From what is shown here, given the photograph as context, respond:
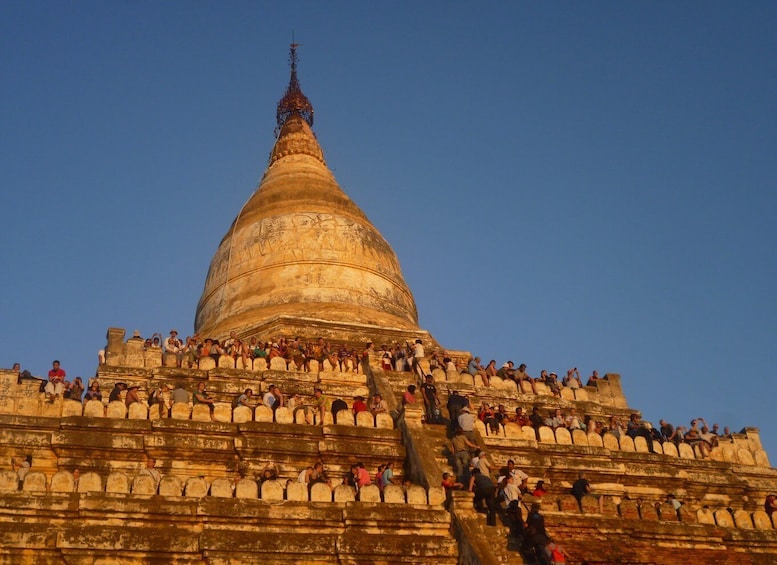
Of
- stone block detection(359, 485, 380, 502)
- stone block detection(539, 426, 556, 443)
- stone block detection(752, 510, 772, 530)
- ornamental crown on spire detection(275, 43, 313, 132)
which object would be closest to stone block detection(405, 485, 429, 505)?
stone block detection(359, 485, 380, 502)

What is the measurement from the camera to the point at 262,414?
73.0ft

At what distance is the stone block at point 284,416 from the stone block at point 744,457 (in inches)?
473

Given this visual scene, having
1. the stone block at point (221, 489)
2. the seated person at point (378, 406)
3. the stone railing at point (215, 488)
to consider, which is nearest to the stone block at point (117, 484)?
the stone railing at point (215, 488)

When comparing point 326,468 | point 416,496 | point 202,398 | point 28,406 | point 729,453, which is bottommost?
point 416,496

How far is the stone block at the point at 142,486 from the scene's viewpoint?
57.6 ft

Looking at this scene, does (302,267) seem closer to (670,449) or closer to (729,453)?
(670,449)

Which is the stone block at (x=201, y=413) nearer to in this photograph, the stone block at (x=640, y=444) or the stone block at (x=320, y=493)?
the stone block at (x=320, y=493)

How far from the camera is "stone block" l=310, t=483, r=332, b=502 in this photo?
59.7 ft

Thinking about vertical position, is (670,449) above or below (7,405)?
below

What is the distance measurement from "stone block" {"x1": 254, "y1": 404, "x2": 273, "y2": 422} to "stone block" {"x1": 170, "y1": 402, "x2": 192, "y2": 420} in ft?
4.53

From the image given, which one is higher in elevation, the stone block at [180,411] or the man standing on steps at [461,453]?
the stone block at [180,411]

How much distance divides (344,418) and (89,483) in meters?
6.42

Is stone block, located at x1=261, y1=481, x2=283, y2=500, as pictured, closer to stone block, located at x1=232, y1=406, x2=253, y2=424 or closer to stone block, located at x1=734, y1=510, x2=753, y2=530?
stone block, located at x1=232, y1=406, x2=253, y2=424

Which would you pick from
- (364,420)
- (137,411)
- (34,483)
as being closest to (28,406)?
(137,411)
